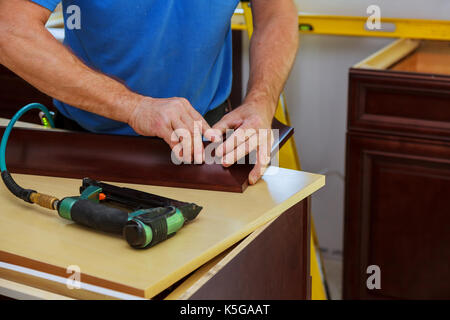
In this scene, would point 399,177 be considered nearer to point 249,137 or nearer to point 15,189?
point 249,137

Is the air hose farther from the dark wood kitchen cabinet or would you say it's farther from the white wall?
the white wall

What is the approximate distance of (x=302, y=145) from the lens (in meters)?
2.46

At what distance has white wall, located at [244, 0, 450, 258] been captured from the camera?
2.25 metres

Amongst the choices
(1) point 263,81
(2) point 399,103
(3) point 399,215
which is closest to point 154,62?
(1) point 263,81

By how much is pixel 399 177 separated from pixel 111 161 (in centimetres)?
108

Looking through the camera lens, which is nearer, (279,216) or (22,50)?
(279,216)

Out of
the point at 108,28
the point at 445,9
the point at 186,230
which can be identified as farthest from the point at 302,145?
the point at 186,230

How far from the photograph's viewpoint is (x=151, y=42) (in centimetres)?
130

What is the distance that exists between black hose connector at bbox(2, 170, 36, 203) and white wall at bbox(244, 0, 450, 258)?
1523 mm

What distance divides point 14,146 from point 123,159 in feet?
0.72

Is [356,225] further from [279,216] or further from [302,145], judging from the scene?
[279,216]

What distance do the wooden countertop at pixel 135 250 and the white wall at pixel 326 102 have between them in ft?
4.33

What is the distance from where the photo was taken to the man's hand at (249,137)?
1.05 meters

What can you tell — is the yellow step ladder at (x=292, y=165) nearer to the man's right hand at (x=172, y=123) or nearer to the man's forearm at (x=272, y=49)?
the man's forearm at (x=272, y=49)
